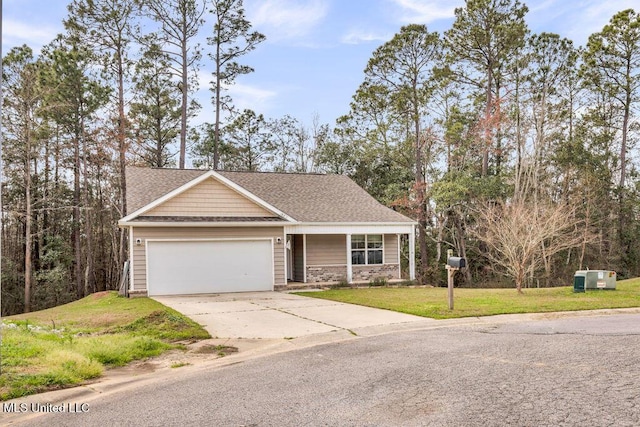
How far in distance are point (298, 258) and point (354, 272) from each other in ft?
7.77

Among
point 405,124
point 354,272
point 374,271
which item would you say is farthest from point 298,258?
point 405,124

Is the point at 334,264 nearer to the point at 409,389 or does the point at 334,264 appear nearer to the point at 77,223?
the point at 409,389

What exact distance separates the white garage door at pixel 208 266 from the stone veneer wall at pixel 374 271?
3.80m

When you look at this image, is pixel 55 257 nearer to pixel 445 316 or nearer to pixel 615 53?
pixel 445 316

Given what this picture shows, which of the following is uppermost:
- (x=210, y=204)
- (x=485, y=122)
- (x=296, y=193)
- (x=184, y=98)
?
(x=184, y=98)

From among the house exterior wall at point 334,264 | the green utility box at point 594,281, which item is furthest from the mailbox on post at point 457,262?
the house exterior wall at point 334,264

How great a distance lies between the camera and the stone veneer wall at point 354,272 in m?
20.1

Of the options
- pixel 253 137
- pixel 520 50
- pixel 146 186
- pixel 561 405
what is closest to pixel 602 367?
pixel 561 405

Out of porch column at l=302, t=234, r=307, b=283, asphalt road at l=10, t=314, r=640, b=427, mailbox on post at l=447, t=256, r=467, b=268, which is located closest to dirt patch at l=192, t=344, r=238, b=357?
asphalt road at l=10, t=314, r=640, b=427

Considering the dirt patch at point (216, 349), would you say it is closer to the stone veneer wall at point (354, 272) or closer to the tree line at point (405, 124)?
the stone veneer wall at point (354, 272)

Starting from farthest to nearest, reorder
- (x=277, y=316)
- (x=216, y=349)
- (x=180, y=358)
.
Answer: (x=277, y=316), (x=216, y=349), (x=180, y=358)

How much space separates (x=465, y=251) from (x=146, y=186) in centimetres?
1796

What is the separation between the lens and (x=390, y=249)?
21406 millimetres

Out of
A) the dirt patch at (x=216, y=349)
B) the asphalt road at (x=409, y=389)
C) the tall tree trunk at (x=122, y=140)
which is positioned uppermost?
the tall tree trunk at (x=122, y=140)
